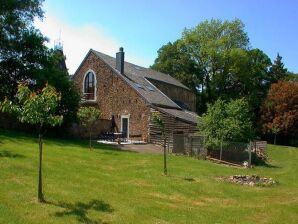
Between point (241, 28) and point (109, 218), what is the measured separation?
5888 centimetres

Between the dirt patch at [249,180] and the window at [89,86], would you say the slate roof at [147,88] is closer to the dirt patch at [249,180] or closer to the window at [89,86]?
the window at [89,86]

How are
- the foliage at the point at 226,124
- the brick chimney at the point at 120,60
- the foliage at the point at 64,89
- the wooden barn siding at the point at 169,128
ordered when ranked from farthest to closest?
the brick chimney at the point at 120,60
the wooden barn siding at the point at 169,128
the foliage at the point at 64,89
the foliage at the point at 226,124

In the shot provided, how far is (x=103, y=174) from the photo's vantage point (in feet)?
57.7

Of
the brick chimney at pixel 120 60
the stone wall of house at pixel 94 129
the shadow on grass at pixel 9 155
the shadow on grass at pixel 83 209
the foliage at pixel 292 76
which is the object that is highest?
the foliage at pixel 292 76

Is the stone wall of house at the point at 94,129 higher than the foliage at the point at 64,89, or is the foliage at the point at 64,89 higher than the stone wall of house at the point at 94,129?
the foliage at the point at 64,89

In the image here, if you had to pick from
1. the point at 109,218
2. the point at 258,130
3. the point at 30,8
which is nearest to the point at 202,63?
the point at 258,130

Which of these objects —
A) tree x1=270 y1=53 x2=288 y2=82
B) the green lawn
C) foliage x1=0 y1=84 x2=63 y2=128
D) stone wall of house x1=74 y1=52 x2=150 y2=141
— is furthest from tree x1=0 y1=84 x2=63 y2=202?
tree x1=270 y1=53 x2=288 y2=82

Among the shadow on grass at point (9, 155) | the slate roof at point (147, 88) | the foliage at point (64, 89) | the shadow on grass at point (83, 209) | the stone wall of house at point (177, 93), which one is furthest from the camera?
the stone wall of house at point (177, 93)

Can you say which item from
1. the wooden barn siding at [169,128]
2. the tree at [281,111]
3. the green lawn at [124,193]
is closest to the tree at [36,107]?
the green lawn at [124,193]

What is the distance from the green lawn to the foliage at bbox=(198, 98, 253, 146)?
752 cm

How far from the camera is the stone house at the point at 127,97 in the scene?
36250 mm

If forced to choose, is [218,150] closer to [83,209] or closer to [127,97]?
[127,97]

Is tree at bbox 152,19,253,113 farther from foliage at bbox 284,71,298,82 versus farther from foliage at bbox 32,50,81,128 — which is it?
foliage at bbox 32,50,81,128

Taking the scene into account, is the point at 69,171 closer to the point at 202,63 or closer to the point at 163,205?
the point at 163,205
